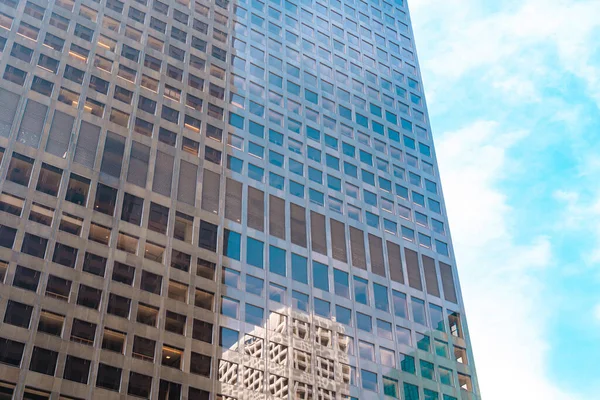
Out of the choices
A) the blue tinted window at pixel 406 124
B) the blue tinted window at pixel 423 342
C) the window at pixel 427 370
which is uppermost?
the blue tinted window at pixel 406 124

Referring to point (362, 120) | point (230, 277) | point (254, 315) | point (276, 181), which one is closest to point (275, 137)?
point (276, 181)

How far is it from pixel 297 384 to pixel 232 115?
2861 centimetres

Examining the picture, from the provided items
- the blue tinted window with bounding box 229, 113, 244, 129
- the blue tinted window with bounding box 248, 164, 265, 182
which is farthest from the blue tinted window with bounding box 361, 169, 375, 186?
the blue tinted window with bounding box 229, 113, 244, 129

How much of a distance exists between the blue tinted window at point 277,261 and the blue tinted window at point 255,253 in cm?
95

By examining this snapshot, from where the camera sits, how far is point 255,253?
67688mm

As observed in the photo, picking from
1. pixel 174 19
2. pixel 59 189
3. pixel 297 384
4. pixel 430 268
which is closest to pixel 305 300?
pixel 297 384

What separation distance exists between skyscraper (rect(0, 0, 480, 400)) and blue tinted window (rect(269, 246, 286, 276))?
0.19 m

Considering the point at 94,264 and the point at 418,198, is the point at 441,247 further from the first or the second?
the point at 94,264

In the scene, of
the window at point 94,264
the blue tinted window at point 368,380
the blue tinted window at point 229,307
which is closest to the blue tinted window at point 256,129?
the blue tinted window at point 229,307

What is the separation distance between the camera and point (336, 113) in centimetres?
8850

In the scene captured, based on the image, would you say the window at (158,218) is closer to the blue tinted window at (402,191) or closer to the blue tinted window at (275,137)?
the blue tinted window at (275,137)

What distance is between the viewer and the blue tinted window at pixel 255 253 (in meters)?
66.9

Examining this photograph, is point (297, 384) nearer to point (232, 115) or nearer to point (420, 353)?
point (420, 353)

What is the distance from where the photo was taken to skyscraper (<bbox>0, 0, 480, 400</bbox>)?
55938 millimetres
